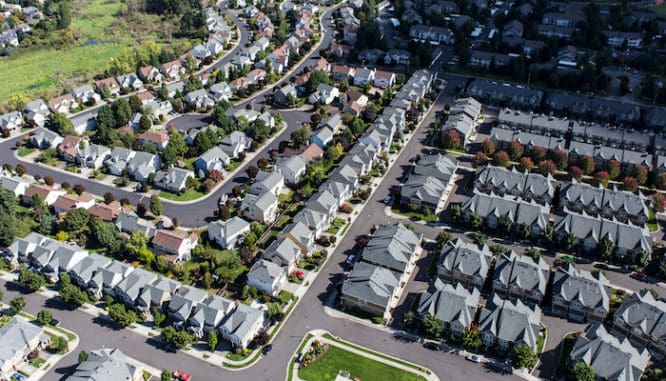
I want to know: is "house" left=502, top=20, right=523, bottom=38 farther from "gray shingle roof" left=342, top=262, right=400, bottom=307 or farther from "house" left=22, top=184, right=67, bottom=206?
"house" left=22, top=184, right=67, bottom=206

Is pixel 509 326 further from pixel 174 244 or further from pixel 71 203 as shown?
pixel 71 203

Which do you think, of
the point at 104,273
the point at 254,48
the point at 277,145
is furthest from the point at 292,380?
the point at 254,48

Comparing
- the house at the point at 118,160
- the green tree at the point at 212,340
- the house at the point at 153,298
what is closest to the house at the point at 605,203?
the green tree at the point at 212,340

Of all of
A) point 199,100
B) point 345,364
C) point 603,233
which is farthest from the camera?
point 199,100

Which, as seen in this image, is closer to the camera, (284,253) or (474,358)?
(474,358)

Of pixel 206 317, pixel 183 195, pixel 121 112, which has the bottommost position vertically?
pixel 206 317

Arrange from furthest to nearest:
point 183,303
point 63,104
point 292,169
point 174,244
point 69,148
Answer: point 63,104 → point 69,148 → point 292,169 → point 174,244 → point 183,303

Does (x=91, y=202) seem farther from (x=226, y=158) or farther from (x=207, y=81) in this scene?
(x=207, y=81)

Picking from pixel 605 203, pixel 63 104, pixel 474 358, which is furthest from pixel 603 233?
pixel 63 104
